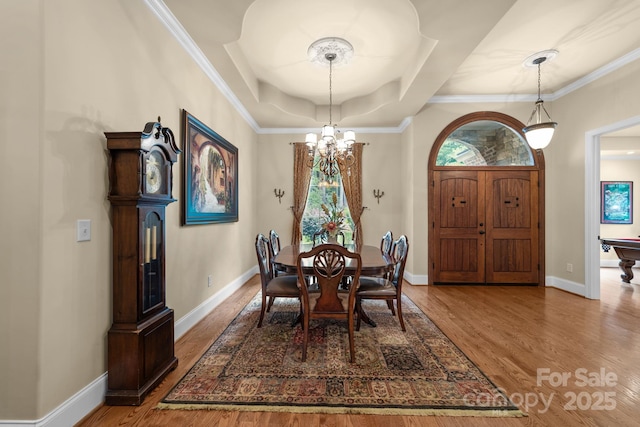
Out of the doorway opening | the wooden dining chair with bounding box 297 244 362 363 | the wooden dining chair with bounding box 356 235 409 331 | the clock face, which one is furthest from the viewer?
the doorway opening

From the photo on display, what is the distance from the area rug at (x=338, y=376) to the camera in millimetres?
1775

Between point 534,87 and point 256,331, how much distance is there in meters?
5.24

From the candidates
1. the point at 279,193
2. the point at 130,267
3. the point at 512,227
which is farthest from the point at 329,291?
the point at 512,227

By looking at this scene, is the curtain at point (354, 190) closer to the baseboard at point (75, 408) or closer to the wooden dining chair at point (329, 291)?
the wooden dining chair at point (329, 291)

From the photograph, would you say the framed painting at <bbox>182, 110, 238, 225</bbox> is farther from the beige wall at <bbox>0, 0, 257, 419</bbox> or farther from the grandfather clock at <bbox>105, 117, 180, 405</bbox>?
the grandfather clock at <bbox>105, 117, 180, 405</bbox>

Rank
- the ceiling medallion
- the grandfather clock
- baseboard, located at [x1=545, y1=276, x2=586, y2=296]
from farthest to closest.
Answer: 1. baseboard, located at [x1=545, y1=276, x2=586, y2=296]
2. the ceiling medallion
3. the grandfather clock

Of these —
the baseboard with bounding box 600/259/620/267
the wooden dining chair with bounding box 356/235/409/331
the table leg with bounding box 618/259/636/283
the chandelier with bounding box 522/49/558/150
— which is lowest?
the baseboard with bounding box 600/259/620/267

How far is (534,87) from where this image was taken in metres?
4.35

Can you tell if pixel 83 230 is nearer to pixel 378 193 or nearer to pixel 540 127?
pixel 378 193

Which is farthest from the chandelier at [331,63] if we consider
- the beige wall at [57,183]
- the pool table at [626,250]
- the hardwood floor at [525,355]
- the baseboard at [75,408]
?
the pool table at [626,250]

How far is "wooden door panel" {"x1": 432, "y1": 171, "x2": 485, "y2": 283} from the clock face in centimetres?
413

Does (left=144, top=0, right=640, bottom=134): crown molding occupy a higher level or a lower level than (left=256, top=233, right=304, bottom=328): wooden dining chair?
higher

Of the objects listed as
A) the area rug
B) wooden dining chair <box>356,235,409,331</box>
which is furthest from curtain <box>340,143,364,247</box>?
the area rug

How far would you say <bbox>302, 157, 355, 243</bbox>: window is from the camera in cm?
565
